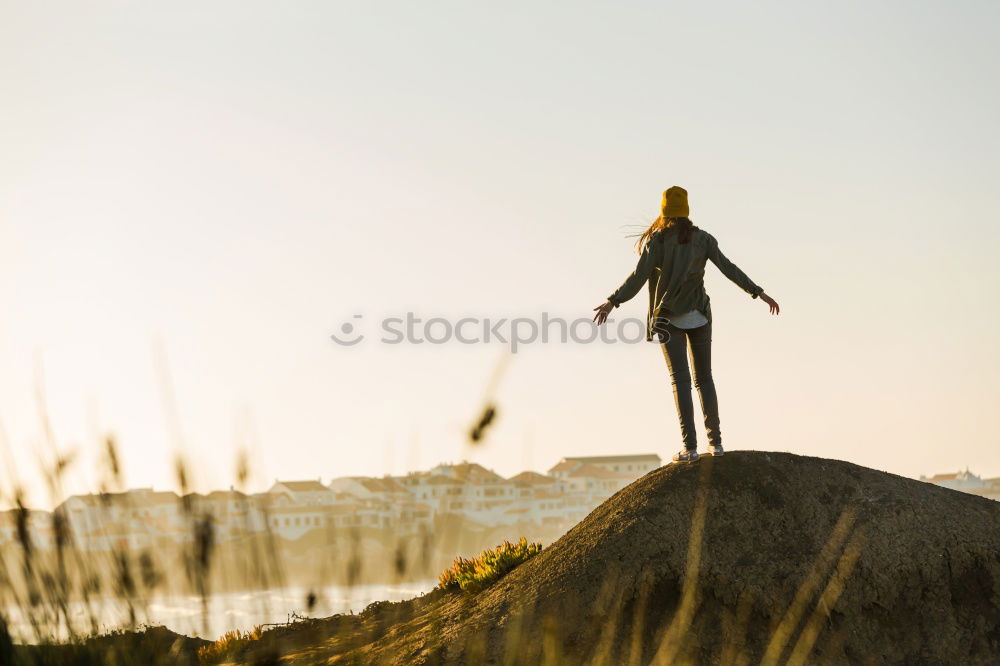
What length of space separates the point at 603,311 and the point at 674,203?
146cm

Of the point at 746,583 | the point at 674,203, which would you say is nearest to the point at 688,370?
the point at 674,203

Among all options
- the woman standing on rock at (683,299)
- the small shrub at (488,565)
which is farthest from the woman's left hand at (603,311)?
the small shrub at (488,565)

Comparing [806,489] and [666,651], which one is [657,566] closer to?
[666,651]

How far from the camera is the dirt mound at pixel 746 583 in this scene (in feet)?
27.1

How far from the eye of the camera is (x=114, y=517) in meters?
5.64

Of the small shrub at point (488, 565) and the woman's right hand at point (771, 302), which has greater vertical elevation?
the woman's right hand at point (771, 302)

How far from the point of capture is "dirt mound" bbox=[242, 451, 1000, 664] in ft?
27.1

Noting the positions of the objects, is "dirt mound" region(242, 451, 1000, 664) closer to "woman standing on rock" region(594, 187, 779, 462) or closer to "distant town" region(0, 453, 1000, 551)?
"woman standing on rock" region(594, 187, 779, 462)

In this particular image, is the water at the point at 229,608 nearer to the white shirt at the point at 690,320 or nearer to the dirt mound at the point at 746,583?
the dirt mound at the point at 746,583

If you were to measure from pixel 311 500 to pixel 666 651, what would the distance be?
3449mm

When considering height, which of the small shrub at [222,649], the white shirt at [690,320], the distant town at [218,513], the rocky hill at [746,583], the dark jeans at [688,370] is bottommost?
the small shrub at [222,649]

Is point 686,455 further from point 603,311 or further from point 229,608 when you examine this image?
point 229,608

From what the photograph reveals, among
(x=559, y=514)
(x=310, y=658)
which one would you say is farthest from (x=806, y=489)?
(x=559, y=514)

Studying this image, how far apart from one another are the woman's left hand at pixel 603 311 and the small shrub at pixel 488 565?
2838mm
